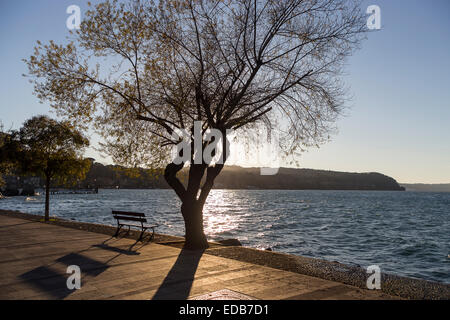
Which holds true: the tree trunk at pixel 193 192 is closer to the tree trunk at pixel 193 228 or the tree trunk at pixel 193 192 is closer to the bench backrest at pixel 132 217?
the tree trunk at pixel 193 228

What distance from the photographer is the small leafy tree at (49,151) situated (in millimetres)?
23312

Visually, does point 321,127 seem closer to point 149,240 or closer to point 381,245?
point 149,240

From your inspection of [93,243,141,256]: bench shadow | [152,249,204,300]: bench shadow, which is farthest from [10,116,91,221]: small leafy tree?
[152,249,204,300]: bench shadow

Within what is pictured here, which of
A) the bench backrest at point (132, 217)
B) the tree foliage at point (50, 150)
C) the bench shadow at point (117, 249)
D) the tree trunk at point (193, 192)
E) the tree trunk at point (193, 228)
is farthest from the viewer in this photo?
the tree foliage at point (50, 150)

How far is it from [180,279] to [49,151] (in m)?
18.6

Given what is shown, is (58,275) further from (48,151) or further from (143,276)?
(48,151)

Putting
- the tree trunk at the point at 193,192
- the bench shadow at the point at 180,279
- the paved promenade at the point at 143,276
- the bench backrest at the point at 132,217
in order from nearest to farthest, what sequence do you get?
the bench shadow at the point at 180,279 < the paved promenade at the point at 143,276 < the tree trunk at the point at 193,192 < the bench backrest at the point at 132,217

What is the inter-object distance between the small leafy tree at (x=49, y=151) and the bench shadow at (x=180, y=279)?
1564 cm

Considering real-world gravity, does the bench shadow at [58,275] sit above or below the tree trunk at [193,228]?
below

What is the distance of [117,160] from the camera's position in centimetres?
1398

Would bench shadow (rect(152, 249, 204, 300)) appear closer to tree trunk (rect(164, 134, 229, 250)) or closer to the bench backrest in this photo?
tree trunk (rect(164, 134, 229, 250))

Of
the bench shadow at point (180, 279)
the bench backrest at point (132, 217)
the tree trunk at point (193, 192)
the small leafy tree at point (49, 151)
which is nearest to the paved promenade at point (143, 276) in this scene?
the bench shadow at point (180, 279)

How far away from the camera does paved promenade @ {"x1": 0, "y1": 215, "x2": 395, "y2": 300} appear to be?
23.2 feet
